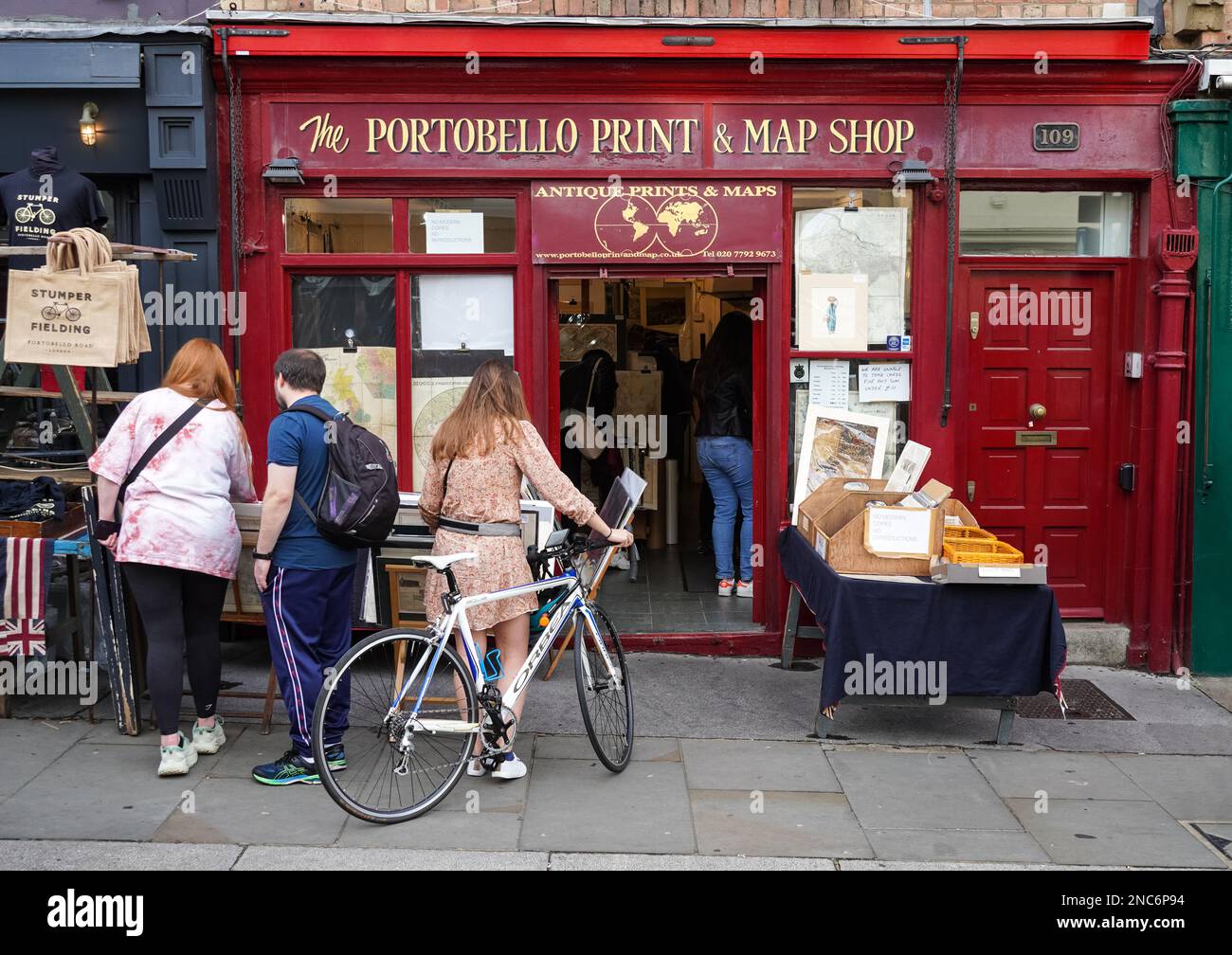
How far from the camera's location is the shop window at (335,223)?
316 inches

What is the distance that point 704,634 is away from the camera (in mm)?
8297

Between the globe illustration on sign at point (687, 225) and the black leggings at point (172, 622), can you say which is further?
the globe illustration on sign at point (687, 225)

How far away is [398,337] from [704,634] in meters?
2.69

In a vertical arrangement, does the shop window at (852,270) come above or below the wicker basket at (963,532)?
above

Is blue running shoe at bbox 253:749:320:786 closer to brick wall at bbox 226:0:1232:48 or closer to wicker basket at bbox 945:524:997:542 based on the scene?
wicker basket at bbox 945:524:997:542

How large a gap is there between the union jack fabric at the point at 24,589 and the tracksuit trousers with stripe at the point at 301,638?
5.01ft

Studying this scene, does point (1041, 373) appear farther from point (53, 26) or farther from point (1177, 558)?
point (53, 26)

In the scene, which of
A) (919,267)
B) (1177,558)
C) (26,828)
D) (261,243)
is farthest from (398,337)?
(1177,558)

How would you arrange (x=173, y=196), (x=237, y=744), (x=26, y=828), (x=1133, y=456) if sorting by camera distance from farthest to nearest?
(x=1133, y=456) < (x=173, y=196) < (x=237, y=744) < (x=26, y=828)

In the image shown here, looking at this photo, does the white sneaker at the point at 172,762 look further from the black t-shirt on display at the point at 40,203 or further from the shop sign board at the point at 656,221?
the shop sign board at the point at 656,221

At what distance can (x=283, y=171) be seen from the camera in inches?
308

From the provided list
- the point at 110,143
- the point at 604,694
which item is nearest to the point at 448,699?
the point at 604,694

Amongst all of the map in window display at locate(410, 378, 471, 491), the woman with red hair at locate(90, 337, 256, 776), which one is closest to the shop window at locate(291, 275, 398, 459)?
the map in window display at locate(410, 378, 471, 491)

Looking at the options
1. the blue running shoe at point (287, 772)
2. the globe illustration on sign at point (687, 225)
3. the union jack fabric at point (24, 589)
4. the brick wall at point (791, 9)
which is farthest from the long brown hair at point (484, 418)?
the brick wall at point (791, 9)
